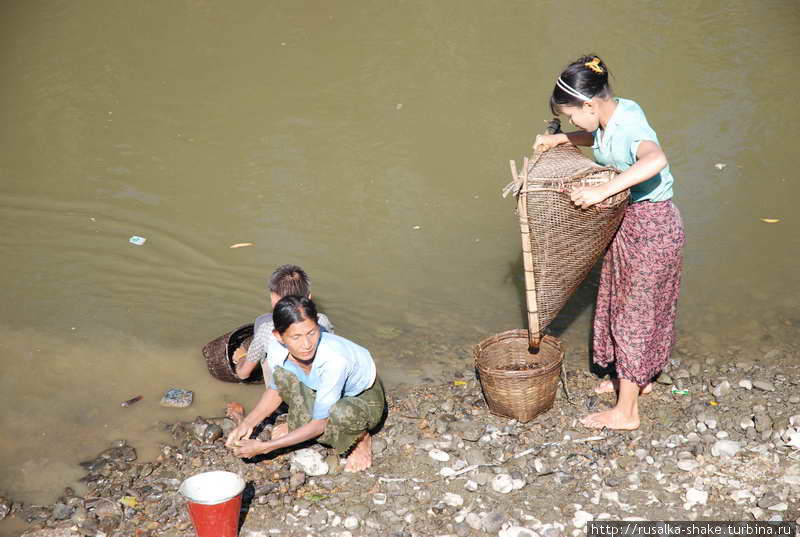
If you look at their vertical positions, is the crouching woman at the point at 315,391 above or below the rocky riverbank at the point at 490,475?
above

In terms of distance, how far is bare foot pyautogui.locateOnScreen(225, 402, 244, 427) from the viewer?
4.35 metres

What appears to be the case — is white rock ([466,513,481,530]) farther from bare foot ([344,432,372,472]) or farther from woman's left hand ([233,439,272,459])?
woman's left hand ([233,439,272,459])

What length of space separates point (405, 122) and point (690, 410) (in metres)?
4.67

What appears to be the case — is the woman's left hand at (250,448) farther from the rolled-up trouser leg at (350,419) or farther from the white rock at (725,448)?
the white rock at (725,448)

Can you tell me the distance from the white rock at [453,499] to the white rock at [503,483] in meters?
0.17

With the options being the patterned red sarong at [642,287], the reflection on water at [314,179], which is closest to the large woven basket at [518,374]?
the patterned red sarong at [642,287]

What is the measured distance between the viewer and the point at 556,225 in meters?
3.54

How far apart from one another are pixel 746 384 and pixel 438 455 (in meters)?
1.75

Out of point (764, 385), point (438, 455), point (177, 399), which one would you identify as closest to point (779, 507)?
point (764, 385)

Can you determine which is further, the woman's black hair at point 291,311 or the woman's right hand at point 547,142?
the woman's right hand at point 547,142

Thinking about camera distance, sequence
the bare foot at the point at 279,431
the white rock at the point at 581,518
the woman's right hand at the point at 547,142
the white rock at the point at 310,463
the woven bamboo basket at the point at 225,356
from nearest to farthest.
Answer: the white rock at the point at 581,518 → the white rock at the point at 310,463 → the woman's right hand at the point at 547,142 → the bare foot at the point at 279,431 → the woven bamboo basket at the point at 225,356

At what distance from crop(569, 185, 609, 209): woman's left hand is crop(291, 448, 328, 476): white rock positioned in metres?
1.71

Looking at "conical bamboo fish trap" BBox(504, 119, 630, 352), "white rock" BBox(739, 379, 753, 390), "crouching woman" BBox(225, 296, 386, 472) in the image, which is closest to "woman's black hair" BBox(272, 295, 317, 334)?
"crouching woman" BBox(225, 296, 386, 472)

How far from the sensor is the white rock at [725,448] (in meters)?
3.78
